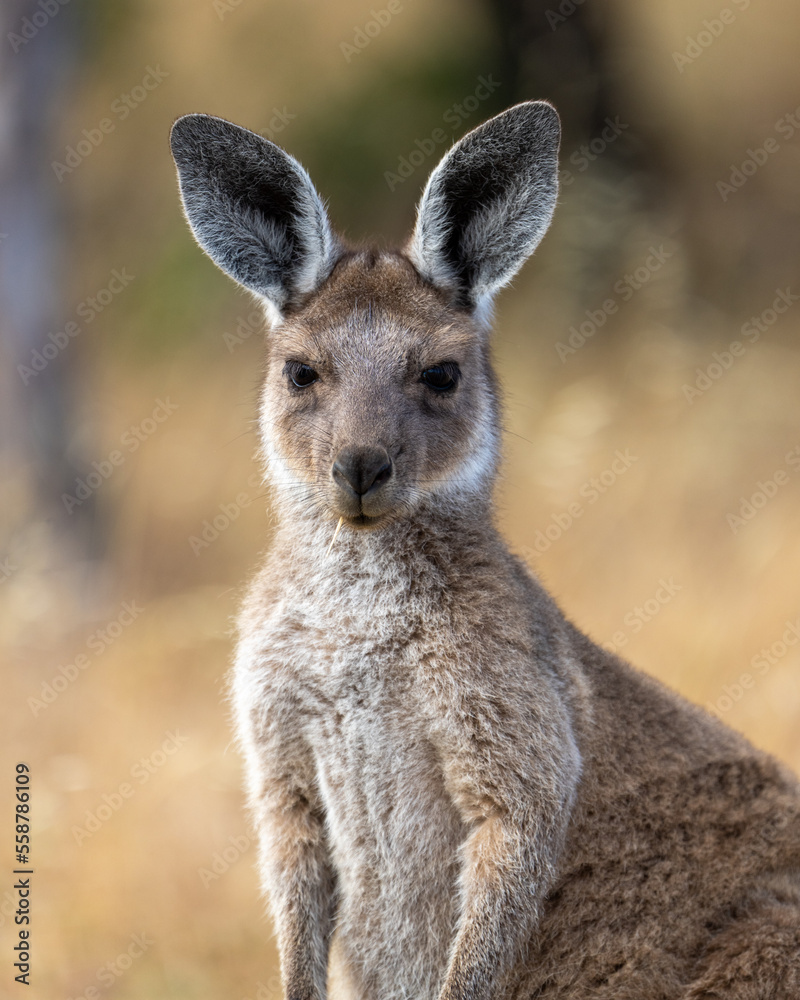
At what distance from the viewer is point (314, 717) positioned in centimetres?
384

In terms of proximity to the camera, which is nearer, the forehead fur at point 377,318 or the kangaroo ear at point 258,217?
the forehead fur at point 377,318

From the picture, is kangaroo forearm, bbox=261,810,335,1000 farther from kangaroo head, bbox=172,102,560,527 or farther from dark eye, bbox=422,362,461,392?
dark eye, bbox=422,362,461,392

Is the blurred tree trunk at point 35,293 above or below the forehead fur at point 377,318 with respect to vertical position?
above

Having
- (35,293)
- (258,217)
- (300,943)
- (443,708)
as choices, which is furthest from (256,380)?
(35,293)

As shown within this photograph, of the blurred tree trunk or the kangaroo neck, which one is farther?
the blurred tree trunk

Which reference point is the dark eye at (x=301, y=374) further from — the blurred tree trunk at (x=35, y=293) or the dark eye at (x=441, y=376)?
the blurred tree trunk at (x=35, y=293)

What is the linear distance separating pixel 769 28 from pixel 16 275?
23.9ft

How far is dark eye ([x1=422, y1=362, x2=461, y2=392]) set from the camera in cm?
397

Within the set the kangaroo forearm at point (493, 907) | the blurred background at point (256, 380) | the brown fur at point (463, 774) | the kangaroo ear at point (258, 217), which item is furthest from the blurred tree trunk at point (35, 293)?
the kangaroo forearm at point (493, 907)

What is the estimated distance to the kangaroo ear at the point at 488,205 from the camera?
3920 mm

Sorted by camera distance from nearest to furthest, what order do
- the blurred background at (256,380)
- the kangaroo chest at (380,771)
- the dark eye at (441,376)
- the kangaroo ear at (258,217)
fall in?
the kangaroo chest at (380,771)
the dark eye at (441,376)
the kangaroo ear at (258,217)
the blurred background at (256,380)

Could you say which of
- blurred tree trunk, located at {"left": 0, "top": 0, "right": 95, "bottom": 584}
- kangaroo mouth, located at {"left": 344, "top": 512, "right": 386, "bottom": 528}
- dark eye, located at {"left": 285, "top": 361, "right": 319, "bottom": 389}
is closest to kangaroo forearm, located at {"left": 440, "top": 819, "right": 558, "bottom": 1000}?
kangaroo mouth, located at {"left": 344, "top": 512, "right": 386, "bottom": 528}

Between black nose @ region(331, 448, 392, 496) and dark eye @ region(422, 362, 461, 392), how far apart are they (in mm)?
461

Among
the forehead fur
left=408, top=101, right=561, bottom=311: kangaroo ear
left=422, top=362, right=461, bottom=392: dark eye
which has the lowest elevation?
left=422, top=362, right=461, bottom=392: dark eye
